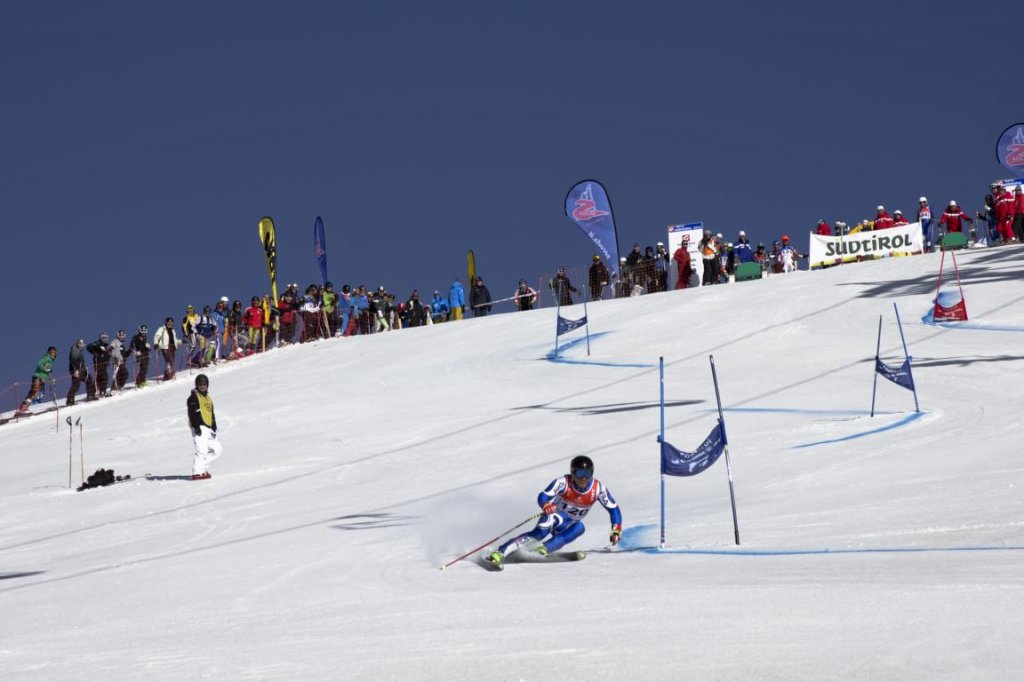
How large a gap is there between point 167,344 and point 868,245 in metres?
17.7

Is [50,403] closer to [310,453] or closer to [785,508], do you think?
[310,453]

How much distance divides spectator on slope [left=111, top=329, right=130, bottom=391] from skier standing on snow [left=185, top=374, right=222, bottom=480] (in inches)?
519

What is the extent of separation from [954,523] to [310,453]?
427 inches

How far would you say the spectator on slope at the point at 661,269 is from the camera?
32.8 m

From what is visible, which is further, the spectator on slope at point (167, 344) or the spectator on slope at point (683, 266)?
the spectator on slope at point (683, 266)

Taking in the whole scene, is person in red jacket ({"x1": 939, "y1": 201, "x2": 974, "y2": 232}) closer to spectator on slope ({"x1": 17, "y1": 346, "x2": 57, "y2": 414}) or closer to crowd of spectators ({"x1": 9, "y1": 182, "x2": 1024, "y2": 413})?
crowd of spectators ({"x1": 9, "y1": 182, "x2": 1024, "y2": 413})

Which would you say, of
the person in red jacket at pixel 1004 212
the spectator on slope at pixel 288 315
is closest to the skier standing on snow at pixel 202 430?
the spectator on slope at pixel 288 315

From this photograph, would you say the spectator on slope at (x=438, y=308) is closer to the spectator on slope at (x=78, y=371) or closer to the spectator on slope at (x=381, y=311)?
the spectator on slope at (x=381, y=311)

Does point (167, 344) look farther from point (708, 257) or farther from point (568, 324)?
point (708, 257)

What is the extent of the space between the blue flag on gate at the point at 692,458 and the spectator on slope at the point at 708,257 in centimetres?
2129

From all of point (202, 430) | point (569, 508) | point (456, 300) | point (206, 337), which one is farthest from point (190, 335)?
point (569, 508)

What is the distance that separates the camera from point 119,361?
96.5ft

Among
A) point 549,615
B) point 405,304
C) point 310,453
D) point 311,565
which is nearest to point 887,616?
point 549,615

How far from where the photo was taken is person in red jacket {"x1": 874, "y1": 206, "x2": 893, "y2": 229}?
104 feet
